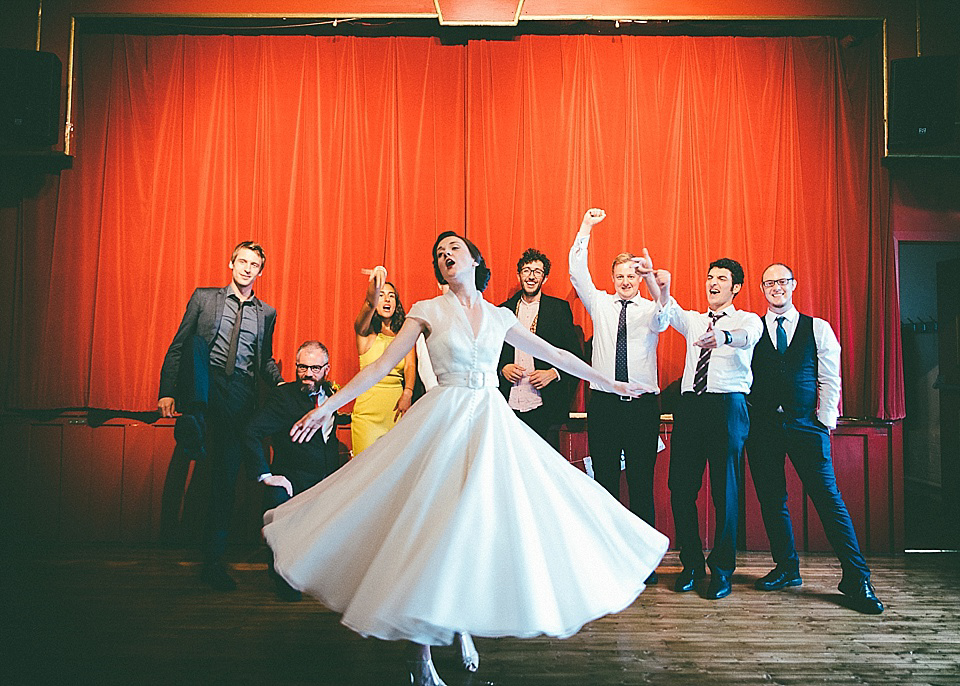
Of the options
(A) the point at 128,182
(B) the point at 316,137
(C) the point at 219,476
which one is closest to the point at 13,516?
(C) the point at 219,476

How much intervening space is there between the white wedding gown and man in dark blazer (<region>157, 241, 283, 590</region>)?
155cm

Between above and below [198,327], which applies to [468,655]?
below

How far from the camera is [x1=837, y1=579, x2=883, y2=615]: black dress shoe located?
3.34m

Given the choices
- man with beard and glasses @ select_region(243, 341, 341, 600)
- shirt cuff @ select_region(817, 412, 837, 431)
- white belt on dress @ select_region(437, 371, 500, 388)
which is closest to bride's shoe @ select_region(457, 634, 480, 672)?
white belt on dress @ select_region(437, 371, 500, 388)

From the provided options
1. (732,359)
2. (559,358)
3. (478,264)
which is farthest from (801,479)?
(478,264)

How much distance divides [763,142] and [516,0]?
6.56 feet

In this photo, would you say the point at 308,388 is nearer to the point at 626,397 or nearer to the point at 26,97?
the point at 626,397


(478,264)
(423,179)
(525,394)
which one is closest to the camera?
(478,264)

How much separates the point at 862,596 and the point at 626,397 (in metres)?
1.53

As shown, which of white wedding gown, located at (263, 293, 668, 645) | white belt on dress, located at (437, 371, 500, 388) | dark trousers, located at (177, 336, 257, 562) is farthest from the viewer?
dark trousers, located at (177, 336, 257, 562)

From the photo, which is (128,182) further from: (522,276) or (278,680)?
(278,680)

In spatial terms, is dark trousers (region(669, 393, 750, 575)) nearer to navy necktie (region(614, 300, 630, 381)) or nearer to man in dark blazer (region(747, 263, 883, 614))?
man in dark blazer (region(747, 263, 883, 614))

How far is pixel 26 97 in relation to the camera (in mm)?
4629

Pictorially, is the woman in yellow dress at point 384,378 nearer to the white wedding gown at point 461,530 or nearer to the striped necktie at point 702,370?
the white wedding gown at point 461,530
